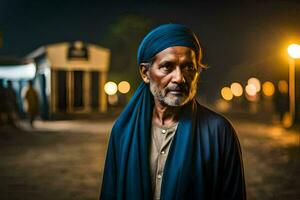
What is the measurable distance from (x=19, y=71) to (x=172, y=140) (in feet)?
68.4

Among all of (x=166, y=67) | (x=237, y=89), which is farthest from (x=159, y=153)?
(x=237, y=89)

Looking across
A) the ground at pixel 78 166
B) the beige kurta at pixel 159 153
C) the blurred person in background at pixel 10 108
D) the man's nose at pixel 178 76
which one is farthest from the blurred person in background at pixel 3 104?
the man's nose at pixel 178 76

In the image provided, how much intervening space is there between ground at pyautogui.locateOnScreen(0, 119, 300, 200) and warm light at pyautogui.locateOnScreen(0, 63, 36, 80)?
24.4 ft

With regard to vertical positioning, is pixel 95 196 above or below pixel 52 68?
below

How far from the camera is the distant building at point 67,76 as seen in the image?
22.4 meters

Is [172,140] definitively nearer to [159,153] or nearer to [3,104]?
[159,153]

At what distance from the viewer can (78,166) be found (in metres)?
8.56

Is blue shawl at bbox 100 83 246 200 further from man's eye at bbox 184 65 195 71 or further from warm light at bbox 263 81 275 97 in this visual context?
warm light at bbox 263 81 275 97

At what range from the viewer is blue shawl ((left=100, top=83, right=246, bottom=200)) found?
2.01 m

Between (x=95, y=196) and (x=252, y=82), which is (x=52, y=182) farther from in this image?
(x=252, y=82)

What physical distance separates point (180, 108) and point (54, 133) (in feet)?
45.0

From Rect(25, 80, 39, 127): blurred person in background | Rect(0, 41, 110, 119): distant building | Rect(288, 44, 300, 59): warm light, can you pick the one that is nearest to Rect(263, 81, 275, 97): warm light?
Rect(0, 41, 110, 119): distant building

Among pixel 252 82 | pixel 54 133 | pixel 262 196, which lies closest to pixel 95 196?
pixel 262 196

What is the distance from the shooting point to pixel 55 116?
23250mm
